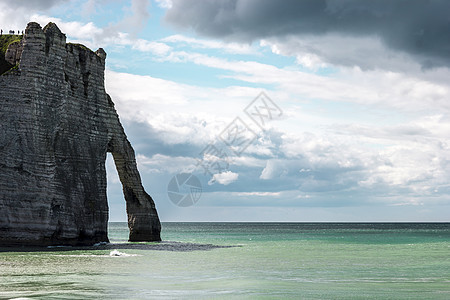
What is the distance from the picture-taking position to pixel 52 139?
5131cm

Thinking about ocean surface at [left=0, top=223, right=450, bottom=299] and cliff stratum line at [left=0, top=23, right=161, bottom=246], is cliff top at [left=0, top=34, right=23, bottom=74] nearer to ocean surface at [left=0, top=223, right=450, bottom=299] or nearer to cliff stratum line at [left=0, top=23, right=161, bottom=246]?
cliff stratum line at [left=0, top=23, right=161, bottom=246]

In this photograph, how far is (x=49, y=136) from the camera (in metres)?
50.9

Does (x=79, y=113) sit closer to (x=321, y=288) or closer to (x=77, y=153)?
(x=77, y=153)

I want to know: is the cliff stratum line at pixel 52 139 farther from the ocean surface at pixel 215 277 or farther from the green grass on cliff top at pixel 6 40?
the ocean surface at pixel 215 277

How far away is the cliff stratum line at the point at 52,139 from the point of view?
1879 inches

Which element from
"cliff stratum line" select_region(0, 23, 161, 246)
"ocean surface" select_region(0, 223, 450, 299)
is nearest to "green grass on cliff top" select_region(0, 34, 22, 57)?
"cliff stratum line" select_region(0, 23, 161, 246)

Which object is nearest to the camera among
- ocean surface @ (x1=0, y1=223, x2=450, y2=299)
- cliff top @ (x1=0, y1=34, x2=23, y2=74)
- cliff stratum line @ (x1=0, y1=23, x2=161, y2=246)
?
ocean surface @ (x1=0, y1=223, x2=450, y2=299)

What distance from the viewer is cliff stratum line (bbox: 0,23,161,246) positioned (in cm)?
4772

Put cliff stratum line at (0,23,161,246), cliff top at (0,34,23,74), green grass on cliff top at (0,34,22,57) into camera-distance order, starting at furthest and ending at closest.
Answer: green grass on cliff top at (0,34,22,57), cliff top at (0,34,23,74), cliff stratum line at (0,23,161,246)

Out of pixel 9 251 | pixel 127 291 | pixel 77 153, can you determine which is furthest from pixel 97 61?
pixel 127 291

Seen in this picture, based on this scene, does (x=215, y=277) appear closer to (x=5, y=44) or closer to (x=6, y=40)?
(x=5, y=44)

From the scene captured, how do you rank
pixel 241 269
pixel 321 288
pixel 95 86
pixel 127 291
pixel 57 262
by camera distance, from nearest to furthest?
1. pixel 127 291
2. pixel 321 288
3. pixel 241 269
4. pixel 57 262
5. pixel 95 86

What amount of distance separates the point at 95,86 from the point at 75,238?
53.5 ft

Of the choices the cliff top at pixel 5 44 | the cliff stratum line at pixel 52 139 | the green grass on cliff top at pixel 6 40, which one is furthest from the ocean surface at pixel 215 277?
the green grass on cliff top at pixel 6 40
